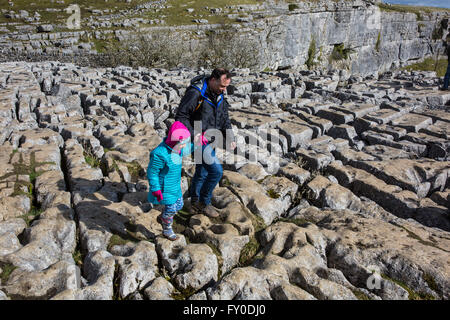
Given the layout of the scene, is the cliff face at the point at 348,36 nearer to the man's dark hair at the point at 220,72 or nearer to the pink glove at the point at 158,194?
the man's dark hair at the point at 220,72

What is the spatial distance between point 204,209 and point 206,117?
5.85 feet

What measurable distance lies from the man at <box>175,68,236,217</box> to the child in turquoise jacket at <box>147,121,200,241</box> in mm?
549

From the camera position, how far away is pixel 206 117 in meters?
5.73

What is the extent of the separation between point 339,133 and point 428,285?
6.75m

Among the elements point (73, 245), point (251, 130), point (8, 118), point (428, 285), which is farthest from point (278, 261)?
point (8, 118)

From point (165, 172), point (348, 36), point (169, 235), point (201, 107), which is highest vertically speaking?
point (348, 36)

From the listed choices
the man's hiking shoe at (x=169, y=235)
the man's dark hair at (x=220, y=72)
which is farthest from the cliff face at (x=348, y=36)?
the man's hiking shoe at (x=169, y=235)

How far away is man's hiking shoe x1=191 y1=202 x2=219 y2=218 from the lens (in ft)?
19.7

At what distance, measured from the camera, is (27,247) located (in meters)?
4.73

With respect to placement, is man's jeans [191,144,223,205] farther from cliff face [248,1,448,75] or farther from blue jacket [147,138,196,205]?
cliff face [248,1,448,75]

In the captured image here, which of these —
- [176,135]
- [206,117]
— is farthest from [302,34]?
[176,135]

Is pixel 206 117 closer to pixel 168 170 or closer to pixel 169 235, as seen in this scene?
pixel 168 170

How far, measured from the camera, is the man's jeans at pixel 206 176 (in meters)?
5.69
